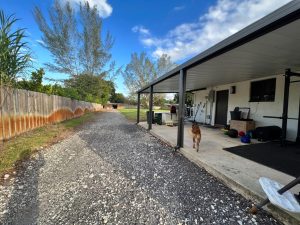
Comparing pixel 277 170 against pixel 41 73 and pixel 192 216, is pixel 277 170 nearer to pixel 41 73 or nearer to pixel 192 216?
pixel 192 216

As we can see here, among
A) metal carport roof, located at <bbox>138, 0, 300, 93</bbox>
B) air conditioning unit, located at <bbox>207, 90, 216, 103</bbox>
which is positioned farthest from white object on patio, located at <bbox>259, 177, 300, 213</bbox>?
air conditioning unit, located at <bbox>207, 90, 216, 103</bbox>

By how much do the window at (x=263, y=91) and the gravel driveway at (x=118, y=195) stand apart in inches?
181

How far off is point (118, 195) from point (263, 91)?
6.54 meters

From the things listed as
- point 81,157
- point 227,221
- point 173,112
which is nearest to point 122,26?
point 173,112

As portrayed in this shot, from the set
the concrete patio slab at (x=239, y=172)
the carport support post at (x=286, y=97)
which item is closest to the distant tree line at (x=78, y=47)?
the concrete patio slab at (x=239, y=172)

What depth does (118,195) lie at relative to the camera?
7.22 feet

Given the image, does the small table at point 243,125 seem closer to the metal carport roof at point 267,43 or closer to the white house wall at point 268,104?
the white house wall at point 268,104

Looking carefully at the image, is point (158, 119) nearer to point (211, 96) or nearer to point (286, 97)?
point (211, 96)

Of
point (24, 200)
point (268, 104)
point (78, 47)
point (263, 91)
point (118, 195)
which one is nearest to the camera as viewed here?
point (24, 200)

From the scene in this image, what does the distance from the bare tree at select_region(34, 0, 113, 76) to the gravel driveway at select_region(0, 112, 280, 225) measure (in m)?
15.4

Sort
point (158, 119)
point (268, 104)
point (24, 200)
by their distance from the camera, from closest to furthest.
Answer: point (24, 200)
point (268, 104)
point (158, 119)

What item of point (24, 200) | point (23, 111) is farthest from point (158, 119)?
point (24, 200)

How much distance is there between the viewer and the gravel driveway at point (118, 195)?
1.78 metres

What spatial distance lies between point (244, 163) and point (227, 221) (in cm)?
170
